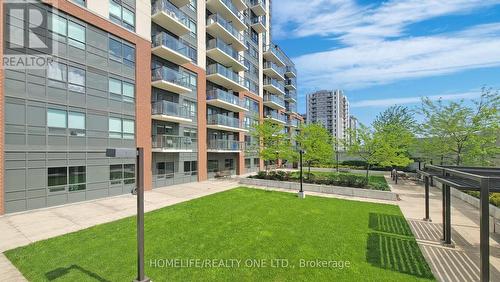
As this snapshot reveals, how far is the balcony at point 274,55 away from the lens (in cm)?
4058

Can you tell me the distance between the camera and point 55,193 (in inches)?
551

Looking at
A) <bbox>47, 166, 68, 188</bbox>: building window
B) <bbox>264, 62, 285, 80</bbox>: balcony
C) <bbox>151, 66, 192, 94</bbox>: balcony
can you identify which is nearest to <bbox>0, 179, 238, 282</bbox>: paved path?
<bbox>47, 166, 68, 188</bbox>: building window

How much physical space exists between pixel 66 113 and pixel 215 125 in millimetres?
14000

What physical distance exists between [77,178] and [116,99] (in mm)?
6007

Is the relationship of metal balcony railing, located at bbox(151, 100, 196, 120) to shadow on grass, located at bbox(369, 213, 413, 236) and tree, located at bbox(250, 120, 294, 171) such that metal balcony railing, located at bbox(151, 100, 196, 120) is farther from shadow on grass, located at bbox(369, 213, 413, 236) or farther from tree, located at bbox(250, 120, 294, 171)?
shadow on grass, located at bbox(369, 213, 413, 236)

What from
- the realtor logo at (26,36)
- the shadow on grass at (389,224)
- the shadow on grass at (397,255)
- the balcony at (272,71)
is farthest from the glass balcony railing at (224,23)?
the shadow on grass at (397,255)

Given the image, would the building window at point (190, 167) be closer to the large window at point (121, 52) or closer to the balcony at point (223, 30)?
the large window at point (121, 52)

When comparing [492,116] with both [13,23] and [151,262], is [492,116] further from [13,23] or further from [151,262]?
[13,23]

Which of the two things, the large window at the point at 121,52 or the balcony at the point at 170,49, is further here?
the balcony at the point at 170,49

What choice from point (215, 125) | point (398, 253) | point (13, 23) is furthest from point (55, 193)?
point (398, 253)

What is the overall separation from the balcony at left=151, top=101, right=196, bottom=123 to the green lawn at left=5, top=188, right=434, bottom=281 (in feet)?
30.5

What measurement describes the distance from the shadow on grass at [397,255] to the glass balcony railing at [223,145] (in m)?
19.7

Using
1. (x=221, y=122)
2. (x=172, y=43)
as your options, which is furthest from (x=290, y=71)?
(x=172, y=43)

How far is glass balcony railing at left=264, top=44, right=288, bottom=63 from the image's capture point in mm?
40800
